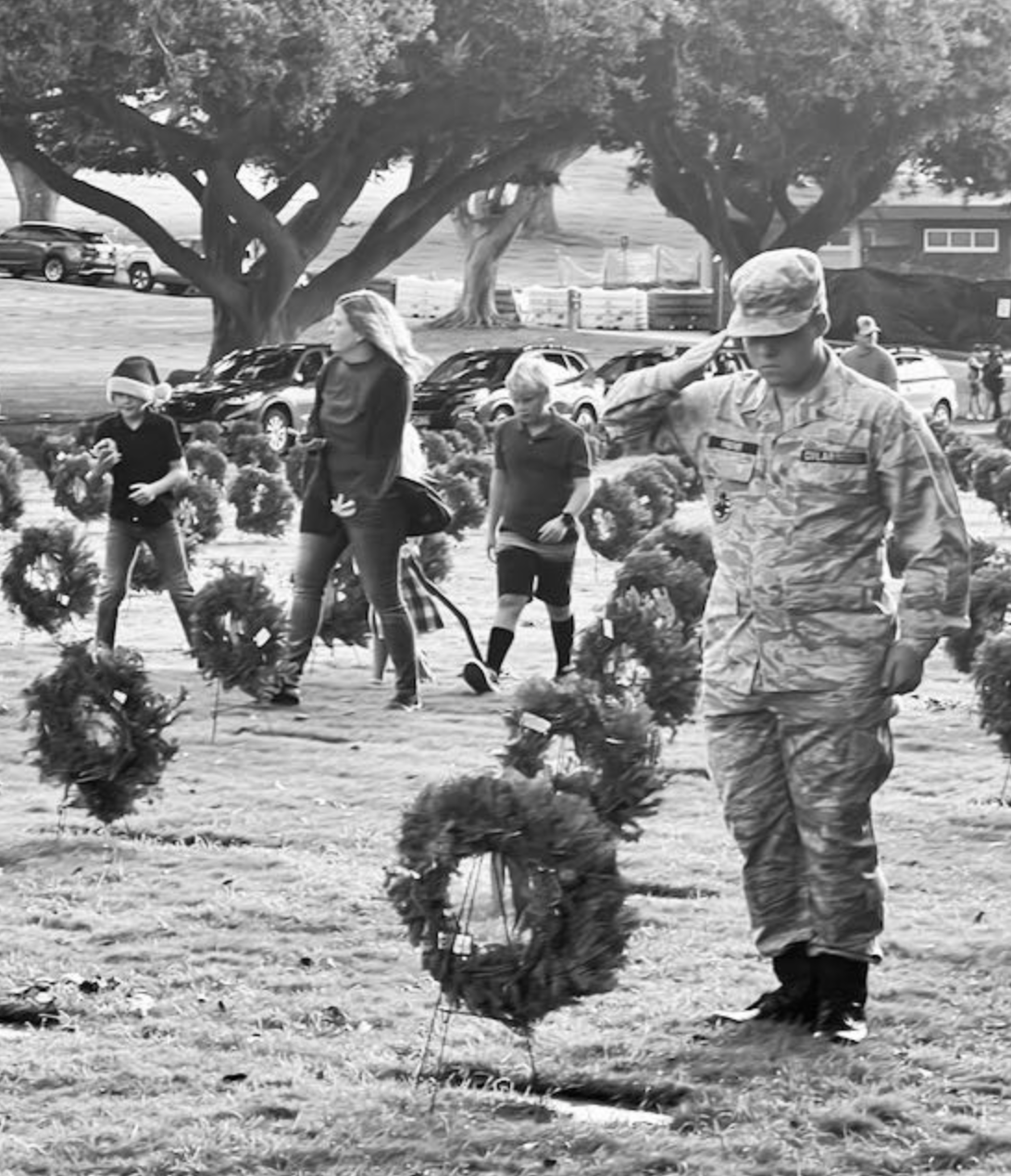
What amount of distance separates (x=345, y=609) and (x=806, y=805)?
23.3ft

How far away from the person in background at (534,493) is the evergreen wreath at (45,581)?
9.90 ft

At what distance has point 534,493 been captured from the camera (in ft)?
39.1

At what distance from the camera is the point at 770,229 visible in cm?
5166

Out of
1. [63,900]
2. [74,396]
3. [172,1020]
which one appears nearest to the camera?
[172,1020]

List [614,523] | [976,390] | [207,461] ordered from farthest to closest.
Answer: [976,390] < [207,461] < [614,523]

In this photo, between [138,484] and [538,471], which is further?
[138,484]

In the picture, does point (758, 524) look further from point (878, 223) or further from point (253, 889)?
point (878, 223)

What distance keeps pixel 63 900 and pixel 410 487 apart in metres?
3.80

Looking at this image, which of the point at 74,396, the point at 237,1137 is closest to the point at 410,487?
the point at 237,1137

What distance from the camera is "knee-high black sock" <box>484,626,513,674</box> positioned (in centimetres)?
1244

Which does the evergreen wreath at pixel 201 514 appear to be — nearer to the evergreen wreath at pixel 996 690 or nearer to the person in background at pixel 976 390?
the evergreen wreath at pixel 996 690

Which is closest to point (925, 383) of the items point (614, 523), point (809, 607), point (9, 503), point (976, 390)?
point (976, 390)

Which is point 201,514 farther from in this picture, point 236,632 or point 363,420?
point 363,420

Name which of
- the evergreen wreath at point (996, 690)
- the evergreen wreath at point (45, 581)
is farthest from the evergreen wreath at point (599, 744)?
the evergreen wreath at point (45, 581)
